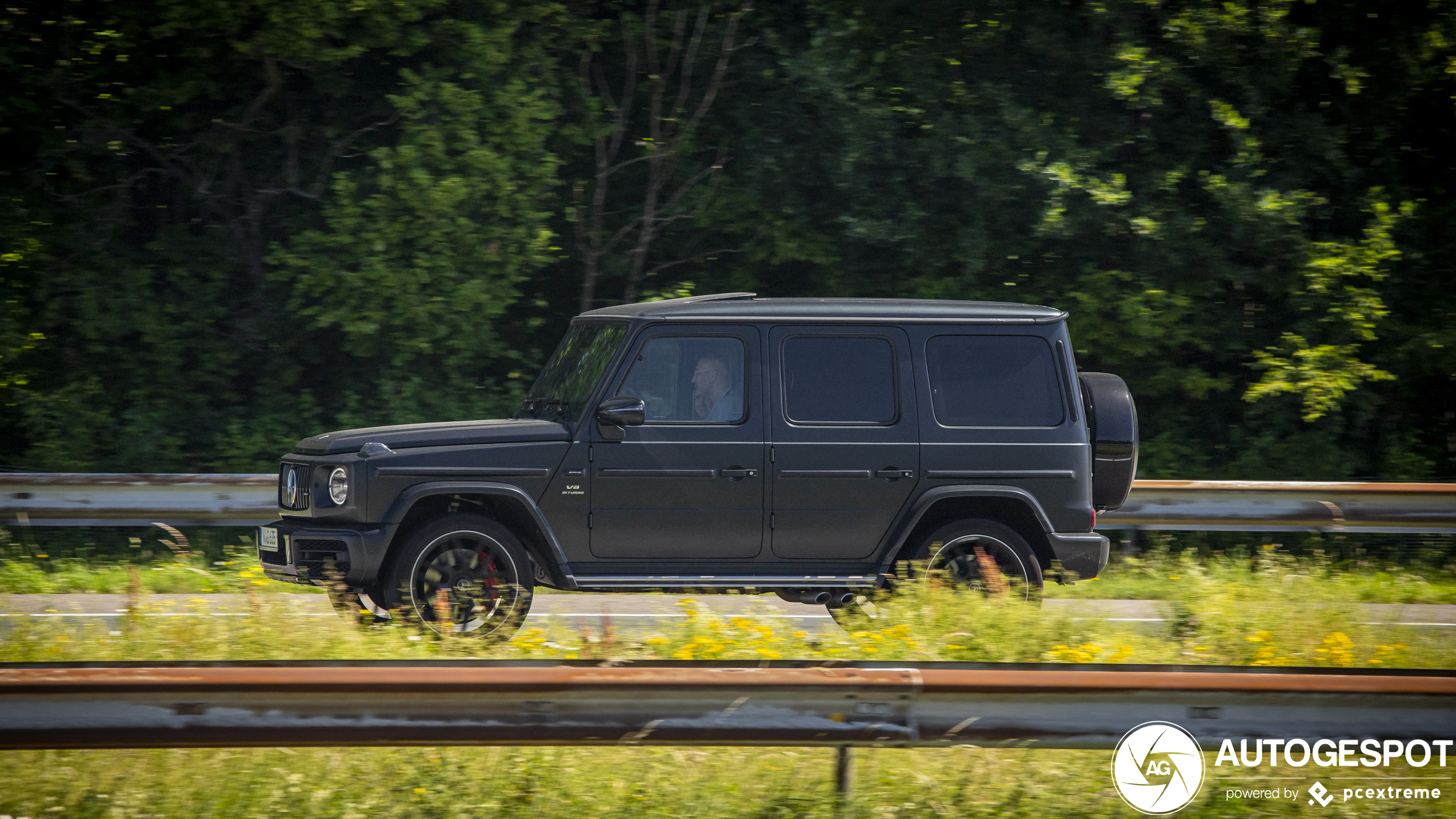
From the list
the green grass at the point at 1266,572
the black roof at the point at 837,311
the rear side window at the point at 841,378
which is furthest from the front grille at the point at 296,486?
the green grass at the point at 1266,572

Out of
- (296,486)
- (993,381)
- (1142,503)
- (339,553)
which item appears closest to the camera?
(339,553)

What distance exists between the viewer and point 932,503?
7.30m

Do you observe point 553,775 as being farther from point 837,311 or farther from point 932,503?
point 837,311

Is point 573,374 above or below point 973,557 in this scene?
above

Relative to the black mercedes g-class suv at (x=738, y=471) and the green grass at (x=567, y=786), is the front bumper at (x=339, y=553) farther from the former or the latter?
the green grass at (x=567, y=786)

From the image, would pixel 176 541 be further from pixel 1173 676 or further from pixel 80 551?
pixel 1173 676

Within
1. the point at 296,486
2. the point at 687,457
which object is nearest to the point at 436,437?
the point at 296,486

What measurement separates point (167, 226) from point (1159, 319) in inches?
406

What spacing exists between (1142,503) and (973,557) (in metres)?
3.40

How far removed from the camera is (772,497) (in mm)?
7191

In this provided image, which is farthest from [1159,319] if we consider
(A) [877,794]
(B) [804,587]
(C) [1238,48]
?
(A) [877,794]

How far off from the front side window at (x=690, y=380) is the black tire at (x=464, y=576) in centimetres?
106

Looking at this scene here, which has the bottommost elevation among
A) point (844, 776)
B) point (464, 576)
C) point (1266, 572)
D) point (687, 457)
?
point (1266, 572)

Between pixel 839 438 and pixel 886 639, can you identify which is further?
pixel 839 438
